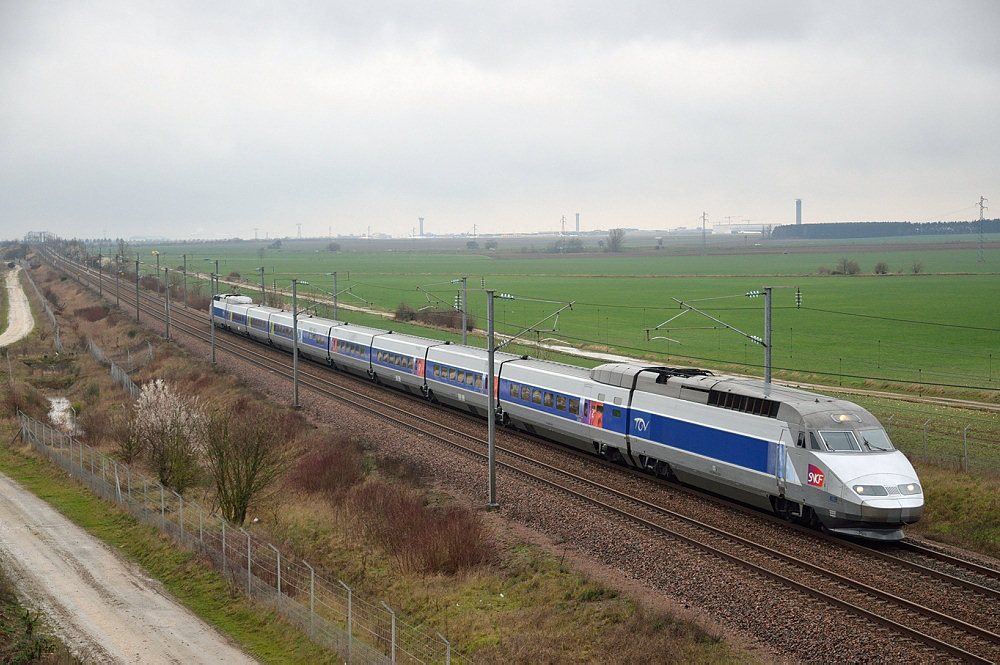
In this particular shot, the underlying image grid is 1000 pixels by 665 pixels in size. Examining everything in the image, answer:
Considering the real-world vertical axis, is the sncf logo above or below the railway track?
above

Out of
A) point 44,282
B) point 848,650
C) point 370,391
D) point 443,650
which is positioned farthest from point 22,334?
point 848,650

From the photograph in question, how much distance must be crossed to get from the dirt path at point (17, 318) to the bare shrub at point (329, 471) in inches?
2505

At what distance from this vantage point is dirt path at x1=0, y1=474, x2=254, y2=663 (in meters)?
18.5

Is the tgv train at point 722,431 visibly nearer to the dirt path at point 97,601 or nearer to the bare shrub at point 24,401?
the dirt path at point 97,601

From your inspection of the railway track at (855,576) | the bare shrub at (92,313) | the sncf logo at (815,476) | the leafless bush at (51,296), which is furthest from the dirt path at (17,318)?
the sncf logo at (815,476)

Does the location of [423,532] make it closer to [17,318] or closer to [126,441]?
[126,441]

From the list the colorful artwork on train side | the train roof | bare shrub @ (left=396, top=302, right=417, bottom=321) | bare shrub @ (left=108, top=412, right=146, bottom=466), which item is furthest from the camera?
bare shrub @ (left=396, top=302, right=417, bottom=321)

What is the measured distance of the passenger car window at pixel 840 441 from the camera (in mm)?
23438

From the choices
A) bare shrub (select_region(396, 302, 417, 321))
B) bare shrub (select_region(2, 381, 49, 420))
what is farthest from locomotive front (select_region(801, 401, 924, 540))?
bare shrub (select_region(396, 302, 417, 321))

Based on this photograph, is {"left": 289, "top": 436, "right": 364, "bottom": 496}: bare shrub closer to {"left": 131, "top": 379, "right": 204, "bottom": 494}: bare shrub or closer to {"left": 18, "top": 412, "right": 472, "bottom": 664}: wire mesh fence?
{"left": 131, "top": 379, "right": 204, "bottom": 494}: bare shrub

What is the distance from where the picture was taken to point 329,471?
1270 inches

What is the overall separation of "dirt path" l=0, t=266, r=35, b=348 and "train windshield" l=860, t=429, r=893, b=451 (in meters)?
83.0

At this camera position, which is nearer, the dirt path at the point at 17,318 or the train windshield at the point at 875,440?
the train windshield at the point at 875,440

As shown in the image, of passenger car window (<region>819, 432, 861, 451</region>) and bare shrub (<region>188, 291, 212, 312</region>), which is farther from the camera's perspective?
bare shrub (<region>188, 291, 212, 312</region>)
